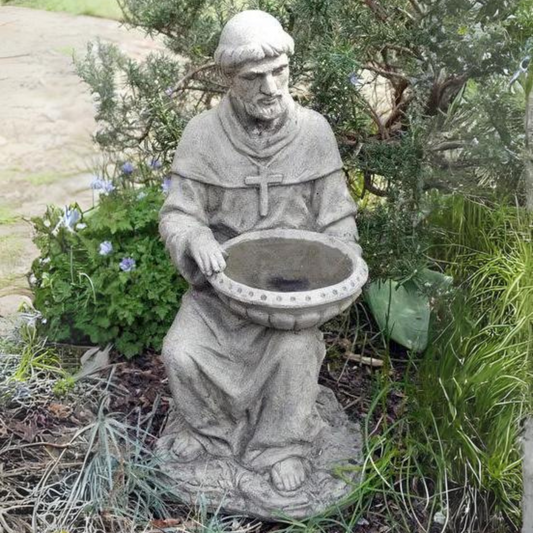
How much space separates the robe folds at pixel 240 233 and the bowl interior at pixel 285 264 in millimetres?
86

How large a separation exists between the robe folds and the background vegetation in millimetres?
352

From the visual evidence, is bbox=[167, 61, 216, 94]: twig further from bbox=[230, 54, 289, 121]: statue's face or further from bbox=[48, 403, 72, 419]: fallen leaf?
bbox=[48, 403, 72, 419]: fallen leaf

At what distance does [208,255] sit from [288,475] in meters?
0.84

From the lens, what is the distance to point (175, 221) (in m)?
3.30

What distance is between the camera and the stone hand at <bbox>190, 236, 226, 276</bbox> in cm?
307

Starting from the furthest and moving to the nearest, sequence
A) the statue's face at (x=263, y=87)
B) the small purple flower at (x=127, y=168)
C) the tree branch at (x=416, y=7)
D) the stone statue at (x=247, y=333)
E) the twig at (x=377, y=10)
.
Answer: the small purple flower at (x=127, y=168)
the twig at (x=377, y=10)
the tree branch at (x=416, y=7)
the stone statue at (x=247, y=333)
the statue's face at (x=263, y=87)

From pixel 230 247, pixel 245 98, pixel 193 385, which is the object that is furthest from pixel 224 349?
pixel 245 98

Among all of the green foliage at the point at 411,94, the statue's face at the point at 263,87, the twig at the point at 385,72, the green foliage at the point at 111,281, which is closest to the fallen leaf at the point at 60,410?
the green foliage at the point at 111,281

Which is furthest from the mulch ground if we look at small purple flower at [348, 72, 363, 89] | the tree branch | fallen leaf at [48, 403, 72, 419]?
the tree branch

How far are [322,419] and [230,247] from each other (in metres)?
0.84

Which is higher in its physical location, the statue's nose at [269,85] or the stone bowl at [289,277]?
the statue's nose at [269,85]

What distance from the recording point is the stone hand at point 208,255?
3070 mm

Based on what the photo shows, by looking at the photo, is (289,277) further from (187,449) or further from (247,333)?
(187,449)

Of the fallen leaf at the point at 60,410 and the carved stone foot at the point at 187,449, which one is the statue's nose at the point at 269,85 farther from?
the fallen leaf at the point at 60,410
